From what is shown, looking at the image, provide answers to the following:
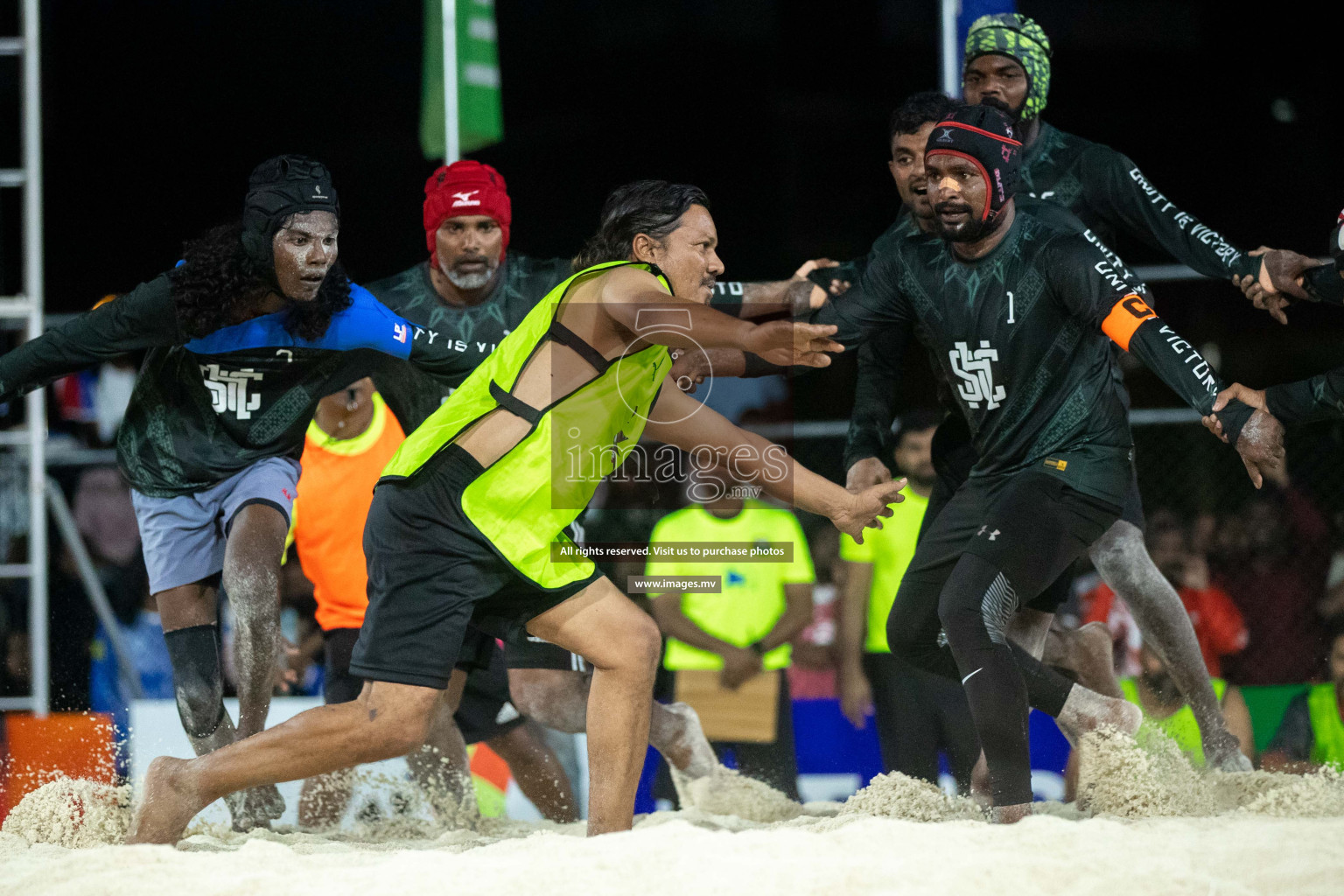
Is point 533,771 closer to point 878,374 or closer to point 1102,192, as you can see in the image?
point 878,374

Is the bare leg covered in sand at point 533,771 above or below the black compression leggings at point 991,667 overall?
below

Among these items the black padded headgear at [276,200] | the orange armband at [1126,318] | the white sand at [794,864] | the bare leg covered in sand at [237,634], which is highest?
the black padded headgear at [276,200]

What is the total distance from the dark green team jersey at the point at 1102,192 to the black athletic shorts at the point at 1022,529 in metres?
1.12

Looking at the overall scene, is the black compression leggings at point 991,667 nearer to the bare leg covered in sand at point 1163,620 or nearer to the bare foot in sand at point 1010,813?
the bare foot in sand at point 1010,813

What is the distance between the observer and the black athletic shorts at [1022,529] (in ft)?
12.7

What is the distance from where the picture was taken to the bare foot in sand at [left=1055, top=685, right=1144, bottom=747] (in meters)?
4.01

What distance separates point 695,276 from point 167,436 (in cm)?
204

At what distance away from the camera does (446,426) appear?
341cm

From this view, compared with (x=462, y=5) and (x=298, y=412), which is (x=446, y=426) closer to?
(x=298, y=412)

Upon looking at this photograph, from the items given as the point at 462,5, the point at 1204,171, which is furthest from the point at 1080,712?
the point at 1204,171

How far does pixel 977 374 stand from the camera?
4125mm

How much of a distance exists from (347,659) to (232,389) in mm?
1296

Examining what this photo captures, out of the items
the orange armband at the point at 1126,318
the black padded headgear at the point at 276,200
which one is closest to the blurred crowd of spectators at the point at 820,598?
the black padded headgear at the point at 276,200

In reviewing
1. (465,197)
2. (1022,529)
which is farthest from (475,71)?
(1022,529)
